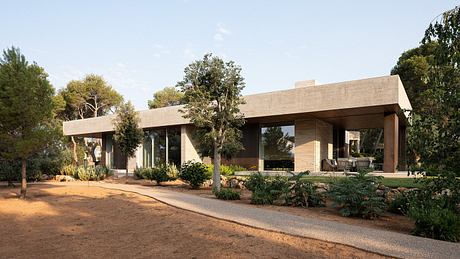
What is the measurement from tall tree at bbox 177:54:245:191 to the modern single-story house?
4.96 metres

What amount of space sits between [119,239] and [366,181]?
18.1ft

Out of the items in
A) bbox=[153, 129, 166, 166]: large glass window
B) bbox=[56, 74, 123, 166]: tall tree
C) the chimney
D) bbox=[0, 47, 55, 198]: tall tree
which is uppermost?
bbox=[56, 74, 123, 166]: tall tree

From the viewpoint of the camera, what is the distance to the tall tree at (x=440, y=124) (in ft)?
21.5

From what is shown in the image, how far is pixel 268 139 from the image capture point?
69.3 ft

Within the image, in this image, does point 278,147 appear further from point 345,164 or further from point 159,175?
point 159,175

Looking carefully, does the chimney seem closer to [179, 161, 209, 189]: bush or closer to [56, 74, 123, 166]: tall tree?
[179, 161, 209, 189]: bush

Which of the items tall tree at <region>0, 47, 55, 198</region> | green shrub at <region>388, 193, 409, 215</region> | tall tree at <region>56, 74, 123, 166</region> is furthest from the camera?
tall tree at <region>56, 74, 123, 166</region>

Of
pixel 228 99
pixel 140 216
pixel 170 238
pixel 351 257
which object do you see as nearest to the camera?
pixel 351 257

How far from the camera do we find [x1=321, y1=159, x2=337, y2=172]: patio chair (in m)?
19.0

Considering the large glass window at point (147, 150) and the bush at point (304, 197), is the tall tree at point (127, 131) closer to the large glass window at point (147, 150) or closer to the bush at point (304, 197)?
the large glass window at point (147, 150)

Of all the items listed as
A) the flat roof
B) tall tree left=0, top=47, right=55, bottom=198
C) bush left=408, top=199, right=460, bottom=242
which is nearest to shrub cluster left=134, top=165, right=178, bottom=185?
the flat roof

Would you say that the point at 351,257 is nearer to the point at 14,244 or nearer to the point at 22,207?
the point at 14,244

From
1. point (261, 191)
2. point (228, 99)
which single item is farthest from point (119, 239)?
point (228, 99)

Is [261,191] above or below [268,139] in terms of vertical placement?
below
